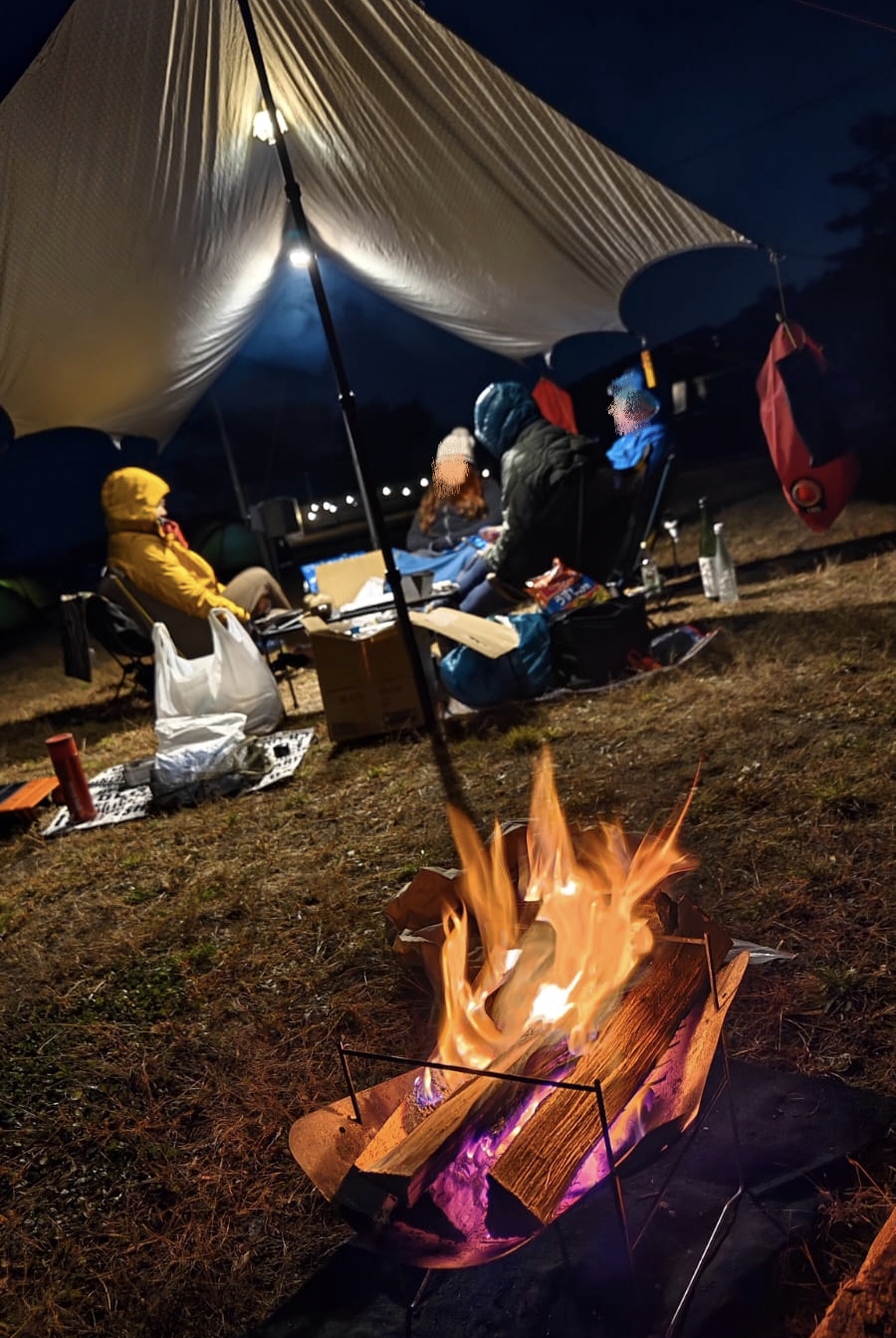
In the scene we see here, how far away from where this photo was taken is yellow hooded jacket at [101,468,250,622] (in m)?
Answer: 6.45

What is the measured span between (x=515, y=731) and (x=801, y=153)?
77.1 feet

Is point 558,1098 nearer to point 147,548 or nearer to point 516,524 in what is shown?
point 516,524

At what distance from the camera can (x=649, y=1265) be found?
1354 mm

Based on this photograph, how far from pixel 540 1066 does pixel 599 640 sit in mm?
3763

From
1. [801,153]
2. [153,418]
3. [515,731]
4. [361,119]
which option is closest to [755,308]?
[801,153]

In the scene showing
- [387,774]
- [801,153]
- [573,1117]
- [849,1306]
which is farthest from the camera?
[801,153]

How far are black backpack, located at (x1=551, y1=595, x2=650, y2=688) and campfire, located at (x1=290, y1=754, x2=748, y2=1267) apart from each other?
2.96 metres

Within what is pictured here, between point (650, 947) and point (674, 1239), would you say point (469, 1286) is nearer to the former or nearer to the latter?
point (674, 1239)

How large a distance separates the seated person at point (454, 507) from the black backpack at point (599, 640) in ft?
12.9

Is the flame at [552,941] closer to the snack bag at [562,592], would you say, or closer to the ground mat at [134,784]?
the ground mat at [134,784]

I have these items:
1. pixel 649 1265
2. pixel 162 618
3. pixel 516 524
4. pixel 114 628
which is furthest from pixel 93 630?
pixel 649 1265

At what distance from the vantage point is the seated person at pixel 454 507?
9.03m

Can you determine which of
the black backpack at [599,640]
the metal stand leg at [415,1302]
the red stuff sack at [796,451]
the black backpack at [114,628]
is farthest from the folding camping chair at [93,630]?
the metal stand leg at [415,1302]

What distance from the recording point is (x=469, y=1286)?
141 centimetres
